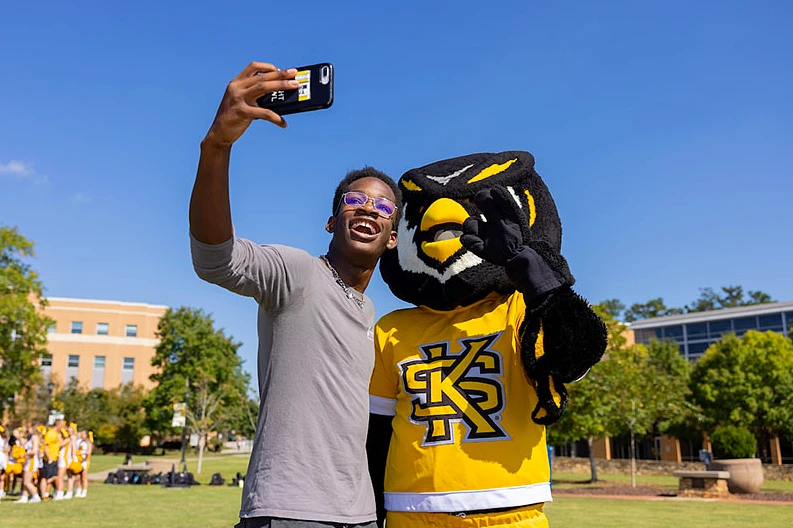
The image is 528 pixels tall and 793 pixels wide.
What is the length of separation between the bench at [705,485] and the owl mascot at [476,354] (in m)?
17.9

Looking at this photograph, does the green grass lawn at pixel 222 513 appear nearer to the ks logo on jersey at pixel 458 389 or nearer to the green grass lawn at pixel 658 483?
the green grass lawn at pixel 658 483

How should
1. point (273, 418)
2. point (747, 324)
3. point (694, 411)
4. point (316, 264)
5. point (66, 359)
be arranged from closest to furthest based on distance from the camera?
1. point (273, 418)
2. point (316, 264)
3. point (694, 411)
4. point (747, 324)
5. point (66, 359)

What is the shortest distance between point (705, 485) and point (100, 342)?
57452mm

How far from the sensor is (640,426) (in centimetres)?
2336

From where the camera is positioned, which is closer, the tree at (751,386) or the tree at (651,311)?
the tree at (751,386)

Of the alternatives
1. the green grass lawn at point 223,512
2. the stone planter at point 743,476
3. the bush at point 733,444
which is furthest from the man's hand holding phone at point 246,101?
the bush at point 733,444

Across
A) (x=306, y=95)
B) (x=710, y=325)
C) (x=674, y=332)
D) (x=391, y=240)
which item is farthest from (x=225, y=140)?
(x=674, y=332)

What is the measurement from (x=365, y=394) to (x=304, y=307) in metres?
0.44

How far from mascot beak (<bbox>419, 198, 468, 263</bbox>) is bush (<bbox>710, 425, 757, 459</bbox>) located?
69.0ft

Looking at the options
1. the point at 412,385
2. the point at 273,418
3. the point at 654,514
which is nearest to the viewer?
the point at 273,418

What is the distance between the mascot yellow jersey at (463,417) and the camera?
11.5ft

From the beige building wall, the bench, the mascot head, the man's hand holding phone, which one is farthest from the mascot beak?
the beige building wall

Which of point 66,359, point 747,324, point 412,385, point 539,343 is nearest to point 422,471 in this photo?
point 412,385

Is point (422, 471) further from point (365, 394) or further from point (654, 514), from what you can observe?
point (654, 514)
